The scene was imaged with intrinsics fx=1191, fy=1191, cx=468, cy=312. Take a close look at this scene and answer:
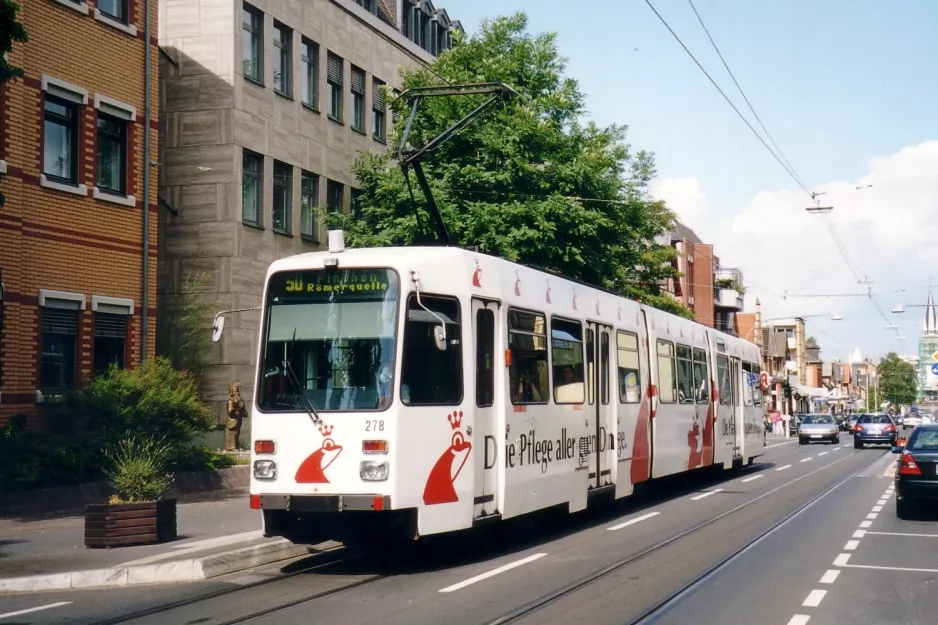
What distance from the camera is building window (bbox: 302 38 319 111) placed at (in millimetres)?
33844

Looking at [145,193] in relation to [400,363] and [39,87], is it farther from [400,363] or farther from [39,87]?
[400,363]

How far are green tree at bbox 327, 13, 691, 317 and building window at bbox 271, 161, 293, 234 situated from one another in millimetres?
1186

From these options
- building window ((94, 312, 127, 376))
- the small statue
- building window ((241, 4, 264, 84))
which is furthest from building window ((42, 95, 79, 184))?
building window ((241, 4, 264, 84))

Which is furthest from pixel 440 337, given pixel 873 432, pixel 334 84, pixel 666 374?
pixel 873 432

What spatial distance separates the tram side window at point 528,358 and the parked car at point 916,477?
6.26 meters

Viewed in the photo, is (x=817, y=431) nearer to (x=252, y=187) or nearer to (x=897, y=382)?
(x=252, y=187)

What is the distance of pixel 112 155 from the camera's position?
24.4 meters

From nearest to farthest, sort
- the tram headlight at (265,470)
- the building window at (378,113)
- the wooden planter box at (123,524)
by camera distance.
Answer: the tram headlight at (265,470), the wooden planter box at (123,524), the building window at (378,113)

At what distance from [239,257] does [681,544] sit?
1867 cm

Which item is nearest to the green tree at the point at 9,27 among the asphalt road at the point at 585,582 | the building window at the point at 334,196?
the asphalt road at the point at 585,582

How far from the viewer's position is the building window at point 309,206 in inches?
1324

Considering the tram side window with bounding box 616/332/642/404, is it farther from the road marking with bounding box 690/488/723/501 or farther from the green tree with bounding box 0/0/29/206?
the green tree with bounding box 0/0/29/206

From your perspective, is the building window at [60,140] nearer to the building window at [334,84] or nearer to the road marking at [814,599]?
the building window at [334,84]

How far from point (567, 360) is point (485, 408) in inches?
111
